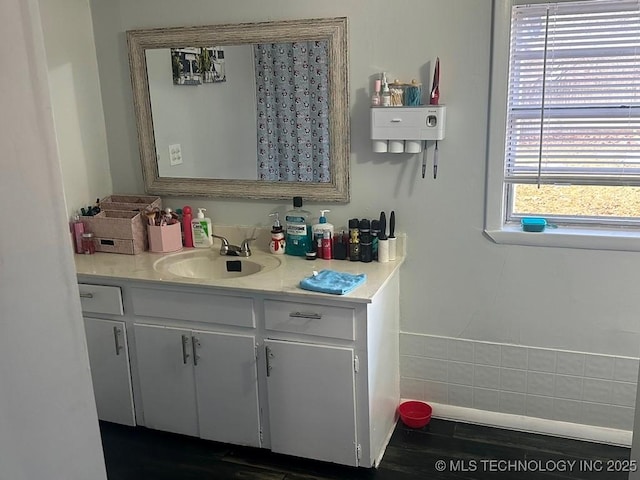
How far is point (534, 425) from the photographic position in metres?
2.59

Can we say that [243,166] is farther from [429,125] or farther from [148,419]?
[148,419]

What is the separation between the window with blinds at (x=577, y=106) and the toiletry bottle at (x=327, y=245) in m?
0.75

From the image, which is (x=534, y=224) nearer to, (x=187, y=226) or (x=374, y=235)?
(x=374, y=235)

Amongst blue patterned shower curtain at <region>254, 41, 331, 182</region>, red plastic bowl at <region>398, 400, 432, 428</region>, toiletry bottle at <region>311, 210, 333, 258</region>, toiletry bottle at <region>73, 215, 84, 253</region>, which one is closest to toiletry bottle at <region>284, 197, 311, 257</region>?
toiletry bottle at <region>311, 210, 333, 258</region>

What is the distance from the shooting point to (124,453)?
2553mm

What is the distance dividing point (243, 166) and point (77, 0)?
1.06 metres

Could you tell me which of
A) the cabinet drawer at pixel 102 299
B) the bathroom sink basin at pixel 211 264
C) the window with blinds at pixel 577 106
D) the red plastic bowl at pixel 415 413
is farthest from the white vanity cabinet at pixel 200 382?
the window with blinds at pixel 577 106

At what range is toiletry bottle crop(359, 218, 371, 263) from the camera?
2514mm

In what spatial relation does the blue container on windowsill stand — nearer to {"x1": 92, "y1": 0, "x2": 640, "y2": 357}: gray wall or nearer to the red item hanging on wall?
{"x1": 92, "y1": 0, "x2": 640, "y2": 357}: gray wall

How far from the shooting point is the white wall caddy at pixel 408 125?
7.69 ft

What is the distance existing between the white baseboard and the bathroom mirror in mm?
1067

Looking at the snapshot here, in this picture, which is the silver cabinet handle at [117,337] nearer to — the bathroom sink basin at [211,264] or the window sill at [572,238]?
the bathroom sink basin at [211,264]

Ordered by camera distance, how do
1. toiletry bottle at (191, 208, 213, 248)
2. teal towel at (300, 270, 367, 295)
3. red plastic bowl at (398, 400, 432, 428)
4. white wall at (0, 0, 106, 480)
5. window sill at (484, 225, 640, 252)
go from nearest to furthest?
white wall at (0, 0, 106, 480), teal towel at (300, 270, 367, 295), window sill at (484, 225, 640, 252), red plastic bowl at (398, 400, 432, 428), toiletry bottle at (191, 208, 213, 248)

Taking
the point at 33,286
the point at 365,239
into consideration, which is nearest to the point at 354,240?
the point at 365,239
